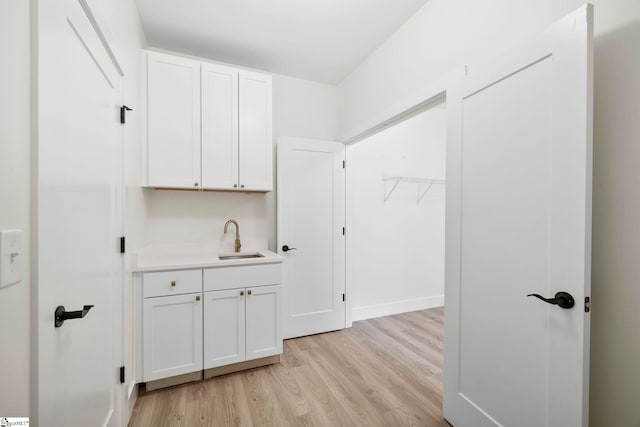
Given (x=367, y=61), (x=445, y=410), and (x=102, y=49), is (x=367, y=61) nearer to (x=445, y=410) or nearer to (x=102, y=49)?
(x=102, y=49)

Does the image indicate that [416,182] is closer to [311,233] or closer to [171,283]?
[311,233]

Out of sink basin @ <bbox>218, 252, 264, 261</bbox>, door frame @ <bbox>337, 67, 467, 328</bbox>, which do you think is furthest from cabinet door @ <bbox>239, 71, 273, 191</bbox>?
door frame @ <bbox>337, 67, 467, 328</bbox>

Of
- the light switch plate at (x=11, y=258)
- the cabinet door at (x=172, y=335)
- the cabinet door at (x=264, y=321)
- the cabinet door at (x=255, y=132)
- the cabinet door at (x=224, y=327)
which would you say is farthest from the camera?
the cabinet door at (x=255, y=132)

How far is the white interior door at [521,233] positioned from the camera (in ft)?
3.32

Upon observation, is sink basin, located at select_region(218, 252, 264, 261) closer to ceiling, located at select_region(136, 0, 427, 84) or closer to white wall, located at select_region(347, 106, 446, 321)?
white wall, located at select_region(347, 106, 446, 321)

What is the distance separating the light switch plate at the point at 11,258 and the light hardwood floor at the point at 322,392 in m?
1.47

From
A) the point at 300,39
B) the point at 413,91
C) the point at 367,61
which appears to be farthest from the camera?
the point at 367,61

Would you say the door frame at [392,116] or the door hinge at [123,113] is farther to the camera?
the door frame at [392,116]

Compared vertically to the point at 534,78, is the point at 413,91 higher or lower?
higher

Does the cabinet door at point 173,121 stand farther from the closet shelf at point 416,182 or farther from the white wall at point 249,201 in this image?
the closet shelf at point 416,182

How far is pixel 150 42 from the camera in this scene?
2.38 metres

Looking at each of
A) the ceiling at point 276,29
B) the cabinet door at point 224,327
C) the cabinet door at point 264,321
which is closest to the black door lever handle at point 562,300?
the cabinet door at point 264,321

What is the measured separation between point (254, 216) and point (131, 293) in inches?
48.4

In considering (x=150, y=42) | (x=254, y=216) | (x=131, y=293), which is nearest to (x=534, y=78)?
(x=254, y=216)
